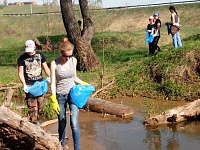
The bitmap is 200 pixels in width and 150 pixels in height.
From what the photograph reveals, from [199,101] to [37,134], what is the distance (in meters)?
4.22

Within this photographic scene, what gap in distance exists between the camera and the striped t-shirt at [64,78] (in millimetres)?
5984

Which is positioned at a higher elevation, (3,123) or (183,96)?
(3,123)

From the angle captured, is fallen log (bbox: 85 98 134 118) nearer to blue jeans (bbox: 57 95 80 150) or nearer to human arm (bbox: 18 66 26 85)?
human arm (bbox: 18 66 26 85)

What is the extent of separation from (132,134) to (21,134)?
8.54 feet

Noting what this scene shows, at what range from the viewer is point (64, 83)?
6.04 meters

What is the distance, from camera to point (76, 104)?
598 centimetres

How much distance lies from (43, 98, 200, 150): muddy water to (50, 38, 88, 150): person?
2.88 feet

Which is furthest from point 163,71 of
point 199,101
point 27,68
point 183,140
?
point 27,68

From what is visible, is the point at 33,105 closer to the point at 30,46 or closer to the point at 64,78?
the point at 30,46

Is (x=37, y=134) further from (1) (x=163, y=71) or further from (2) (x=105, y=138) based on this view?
(1) (x=163, y=71)

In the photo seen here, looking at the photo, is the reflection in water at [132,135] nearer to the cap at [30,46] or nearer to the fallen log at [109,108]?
the fallen log at [109,108]

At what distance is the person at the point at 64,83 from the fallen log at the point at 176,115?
2.47 meters

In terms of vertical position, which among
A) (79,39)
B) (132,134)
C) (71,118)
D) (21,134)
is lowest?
(132,134)

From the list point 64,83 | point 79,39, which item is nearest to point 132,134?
point 64,83
